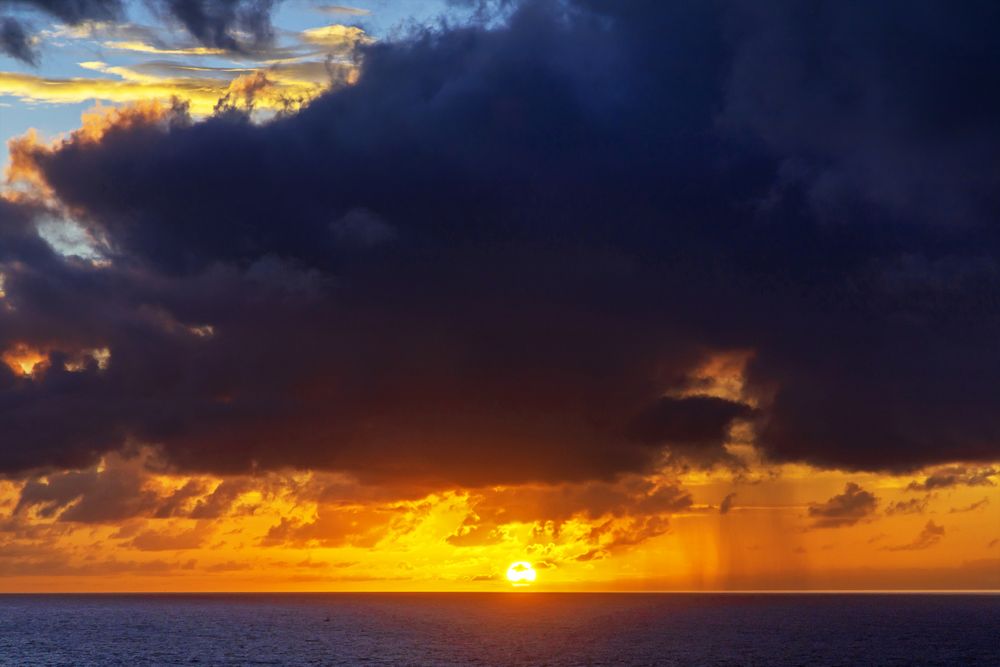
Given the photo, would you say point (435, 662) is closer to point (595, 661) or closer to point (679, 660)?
point (595, 661)

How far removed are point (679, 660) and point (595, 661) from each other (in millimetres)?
14955

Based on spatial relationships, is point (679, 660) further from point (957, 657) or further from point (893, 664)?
point (957, 657)

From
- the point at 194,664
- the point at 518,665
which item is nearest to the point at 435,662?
the point at 518,665

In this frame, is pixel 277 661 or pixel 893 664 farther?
pixel 277 661

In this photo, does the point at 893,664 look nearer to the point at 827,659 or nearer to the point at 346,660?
the point at 827,659

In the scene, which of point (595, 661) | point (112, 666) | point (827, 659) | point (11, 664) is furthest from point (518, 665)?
point (11, 664)

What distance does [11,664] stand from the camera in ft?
620

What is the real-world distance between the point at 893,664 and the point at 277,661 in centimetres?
10711

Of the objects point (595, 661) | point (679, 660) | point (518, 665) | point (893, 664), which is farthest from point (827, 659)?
point (518, 665)

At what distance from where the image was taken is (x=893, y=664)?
185875 mm

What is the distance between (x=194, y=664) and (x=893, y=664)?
394 feet

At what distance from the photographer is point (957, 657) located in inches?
7849

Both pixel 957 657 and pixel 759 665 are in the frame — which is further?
pixel 957 657

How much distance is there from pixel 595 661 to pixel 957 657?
216ft
